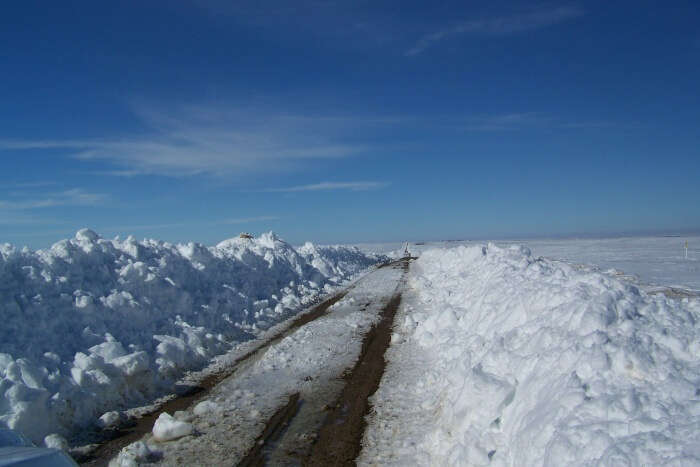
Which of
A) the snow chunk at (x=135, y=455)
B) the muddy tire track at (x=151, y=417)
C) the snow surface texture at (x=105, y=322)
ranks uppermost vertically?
the snow surface texture at (x=105, y=322)

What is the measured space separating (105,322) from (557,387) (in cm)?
934

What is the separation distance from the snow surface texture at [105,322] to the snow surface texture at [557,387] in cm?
463

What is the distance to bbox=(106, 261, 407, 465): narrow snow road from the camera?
20.0 feet

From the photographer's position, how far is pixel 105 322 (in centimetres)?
1043

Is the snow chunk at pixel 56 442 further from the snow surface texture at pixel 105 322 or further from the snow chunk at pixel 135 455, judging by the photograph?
the snow chunk at pixel 135 455

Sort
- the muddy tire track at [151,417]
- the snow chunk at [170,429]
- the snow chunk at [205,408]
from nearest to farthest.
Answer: the muddy tire track at [151,417] < the snow chunk at [170,429] < the snow chunk at [205,408]

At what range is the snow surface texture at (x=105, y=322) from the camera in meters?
7.38

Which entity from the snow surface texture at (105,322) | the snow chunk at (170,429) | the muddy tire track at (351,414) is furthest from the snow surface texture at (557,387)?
the snow surface texture at (105,322)

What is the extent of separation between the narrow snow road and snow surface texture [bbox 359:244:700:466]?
86 cm

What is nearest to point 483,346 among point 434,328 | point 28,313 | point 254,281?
point 434,328

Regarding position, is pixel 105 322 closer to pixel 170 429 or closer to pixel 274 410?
pixel 170 429

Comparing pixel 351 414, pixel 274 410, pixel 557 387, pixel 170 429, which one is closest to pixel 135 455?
pixel 170 429

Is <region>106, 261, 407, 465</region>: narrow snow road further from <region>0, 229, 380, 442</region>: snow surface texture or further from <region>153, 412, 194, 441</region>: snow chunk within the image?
<region>0, 229, 380, 442</region>: snow surface texture

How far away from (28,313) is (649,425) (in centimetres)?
1017
